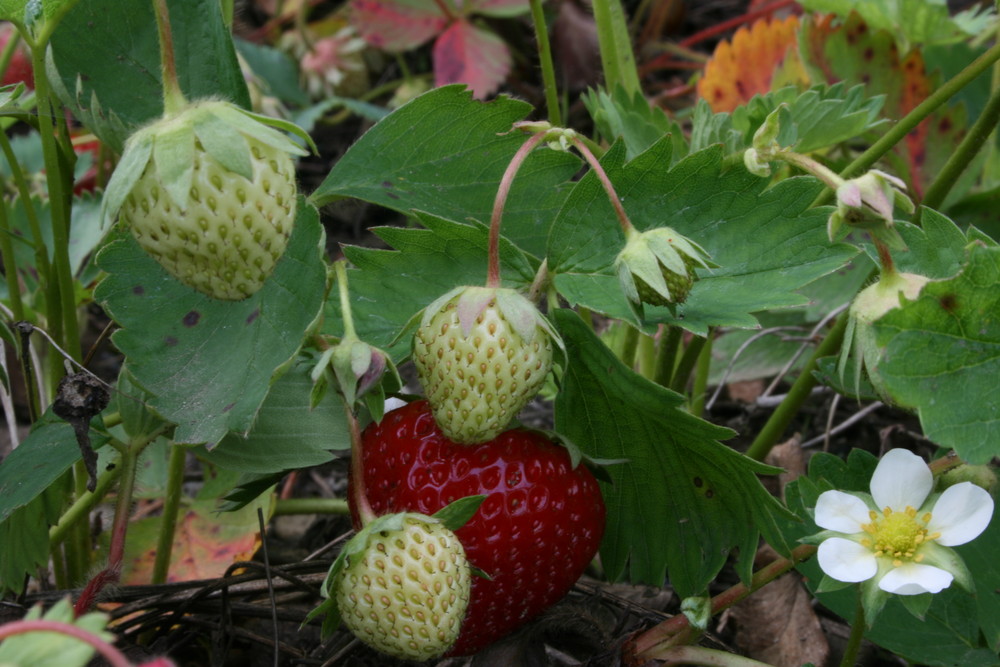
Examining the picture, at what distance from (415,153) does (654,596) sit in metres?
0.65

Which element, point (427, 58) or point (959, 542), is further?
point (427, 58)

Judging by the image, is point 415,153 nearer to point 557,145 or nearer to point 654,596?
point 557,145

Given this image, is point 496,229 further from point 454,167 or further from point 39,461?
point 39,461

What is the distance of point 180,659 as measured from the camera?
4.18 feet

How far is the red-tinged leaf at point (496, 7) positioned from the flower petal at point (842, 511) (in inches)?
67.4

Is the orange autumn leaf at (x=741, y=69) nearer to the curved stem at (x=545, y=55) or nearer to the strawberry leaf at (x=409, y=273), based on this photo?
the curved stem at (x=545, y=55)

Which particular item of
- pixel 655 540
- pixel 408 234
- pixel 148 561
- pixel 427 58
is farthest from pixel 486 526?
A: pixel 427 58

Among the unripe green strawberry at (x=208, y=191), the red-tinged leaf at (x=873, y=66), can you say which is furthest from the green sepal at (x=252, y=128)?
the red-tinged leaf at (x=873, y=66)

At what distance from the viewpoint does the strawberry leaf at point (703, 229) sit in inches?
40.4

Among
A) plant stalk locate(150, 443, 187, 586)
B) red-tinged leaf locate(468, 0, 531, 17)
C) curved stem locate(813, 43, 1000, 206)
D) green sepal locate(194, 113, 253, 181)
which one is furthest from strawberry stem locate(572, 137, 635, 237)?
red-tinged leaf locate(468, 0, 531, 17)

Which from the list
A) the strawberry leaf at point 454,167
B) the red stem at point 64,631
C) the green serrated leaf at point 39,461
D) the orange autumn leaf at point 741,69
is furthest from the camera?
the orange autumn leaf at point 741,69

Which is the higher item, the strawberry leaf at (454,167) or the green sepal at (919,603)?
the strawberry leaf at (454,167)

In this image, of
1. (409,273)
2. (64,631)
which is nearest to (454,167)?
(409,273)

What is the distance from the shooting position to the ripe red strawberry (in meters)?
1.03
